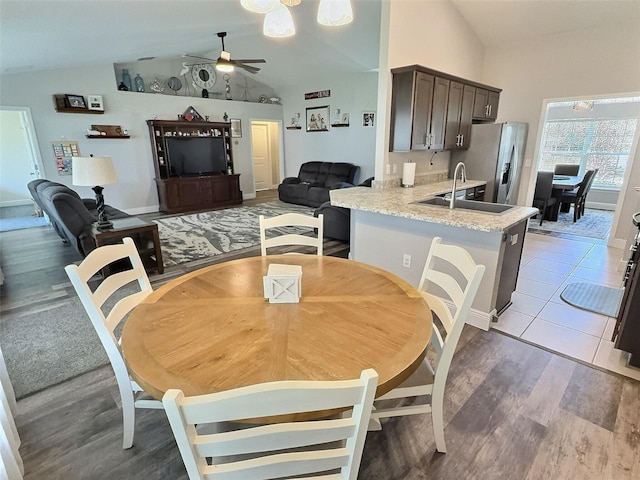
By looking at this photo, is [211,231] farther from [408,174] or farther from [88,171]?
[408,174]

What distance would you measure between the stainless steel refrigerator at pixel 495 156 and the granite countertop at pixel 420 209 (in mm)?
979

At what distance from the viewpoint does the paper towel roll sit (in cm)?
388

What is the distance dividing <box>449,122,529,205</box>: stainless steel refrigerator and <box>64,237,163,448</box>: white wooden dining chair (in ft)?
14.8

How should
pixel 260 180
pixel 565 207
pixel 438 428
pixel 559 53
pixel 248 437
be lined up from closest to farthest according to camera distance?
1. pixel 248 437
2. pixel 438 428
3. pixel 559 53
4. pixel 565 207
5. pixel 260 180

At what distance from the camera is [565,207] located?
21.9 ft

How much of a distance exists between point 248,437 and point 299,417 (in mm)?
169

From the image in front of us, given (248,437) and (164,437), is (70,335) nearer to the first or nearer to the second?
(164,437)

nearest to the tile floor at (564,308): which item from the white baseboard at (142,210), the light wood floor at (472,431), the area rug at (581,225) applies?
the light wood floor at (472,431)

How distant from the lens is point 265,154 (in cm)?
1000

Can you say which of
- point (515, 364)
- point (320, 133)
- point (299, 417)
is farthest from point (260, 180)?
point (299, 417)

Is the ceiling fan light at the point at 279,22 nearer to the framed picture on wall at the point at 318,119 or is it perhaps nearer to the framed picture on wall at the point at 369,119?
the framed picture on wall at the point at 369,119

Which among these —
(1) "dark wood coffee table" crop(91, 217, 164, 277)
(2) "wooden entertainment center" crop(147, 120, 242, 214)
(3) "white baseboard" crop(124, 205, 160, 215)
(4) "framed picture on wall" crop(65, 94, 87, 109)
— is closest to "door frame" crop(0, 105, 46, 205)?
(4) "framed picture on wall" crop(65, 94, 87, 109)

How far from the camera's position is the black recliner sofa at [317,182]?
7133 millimetres

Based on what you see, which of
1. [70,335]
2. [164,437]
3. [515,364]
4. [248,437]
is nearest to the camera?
[248,437]
